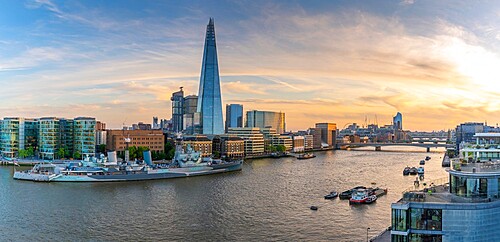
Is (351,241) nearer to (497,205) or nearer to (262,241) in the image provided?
(262,241)

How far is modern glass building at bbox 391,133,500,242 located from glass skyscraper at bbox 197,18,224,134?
69.6 metres

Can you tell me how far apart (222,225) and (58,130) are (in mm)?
40178

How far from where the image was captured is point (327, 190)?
1057 inches

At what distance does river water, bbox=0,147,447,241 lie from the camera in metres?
16.6

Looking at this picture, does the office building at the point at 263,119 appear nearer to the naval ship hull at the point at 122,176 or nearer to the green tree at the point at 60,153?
the green tree at the point at 60,153

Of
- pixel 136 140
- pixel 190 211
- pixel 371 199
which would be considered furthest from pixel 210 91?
pixel 190 211

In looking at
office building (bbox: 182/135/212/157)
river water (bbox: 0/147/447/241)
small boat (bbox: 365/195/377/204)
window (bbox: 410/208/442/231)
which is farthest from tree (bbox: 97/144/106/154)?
window (bbox: 410/208/442/231)

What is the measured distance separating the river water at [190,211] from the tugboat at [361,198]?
16.0 inches

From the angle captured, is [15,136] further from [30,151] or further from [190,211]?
[190,211]

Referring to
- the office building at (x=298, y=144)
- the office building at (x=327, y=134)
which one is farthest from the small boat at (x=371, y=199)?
the office building at (x=327, y=134)

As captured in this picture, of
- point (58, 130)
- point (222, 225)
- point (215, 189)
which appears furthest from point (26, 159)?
point (222, 225)

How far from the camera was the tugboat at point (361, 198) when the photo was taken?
890 inches

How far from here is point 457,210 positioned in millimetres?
9000

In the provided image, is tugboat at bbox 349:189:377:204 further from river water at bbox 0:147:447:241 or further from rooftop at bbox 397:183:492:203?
rooftop at bbox 397:183:492:203
